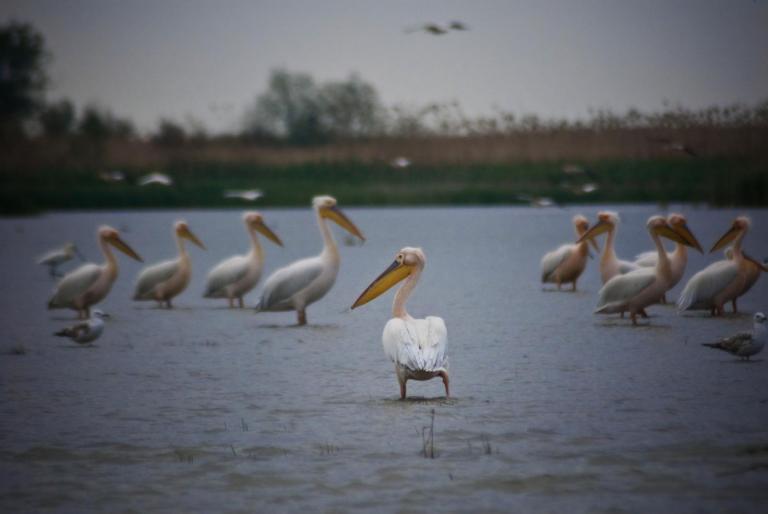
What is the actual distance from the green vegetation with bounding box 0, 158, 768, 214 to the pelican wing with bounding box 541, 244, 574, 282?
17608 millimetres

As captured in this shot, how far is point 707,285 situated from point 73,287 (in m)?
5.09

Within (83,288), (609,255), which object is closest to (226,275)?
(83,288)

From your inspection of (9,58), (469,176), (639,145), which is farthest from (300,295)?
(9,58)

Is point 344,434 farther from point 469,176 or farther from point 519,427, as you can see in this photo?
point 469,176

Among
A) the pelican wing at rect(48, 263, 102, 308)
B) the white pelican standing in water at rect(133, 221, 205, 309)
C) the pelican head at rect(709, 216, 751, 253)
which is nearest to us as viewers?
the pelican head at rect(709, 216, 751, 253)

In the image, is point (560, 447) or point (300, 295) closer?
point (560, 447)


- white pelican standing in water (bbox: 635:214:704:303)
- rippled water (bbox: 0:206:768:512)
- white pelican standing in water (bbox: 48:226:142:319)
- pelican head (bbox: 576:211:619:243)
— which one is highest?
pelican head (bbox: 576:211:619:243)

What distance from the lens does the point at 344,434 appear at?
20.4 ft

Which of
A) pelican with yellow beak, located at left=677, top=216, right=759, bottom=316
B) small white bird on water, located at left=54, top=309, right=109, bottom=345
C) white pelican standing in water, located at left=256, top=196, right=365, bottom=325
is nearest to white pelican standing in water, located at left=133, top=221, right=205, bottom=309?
white pelican standing in water, located at left=256, top=196, right=365, bottom=325

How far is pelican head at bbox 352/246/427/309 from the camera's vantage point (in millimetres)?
7648

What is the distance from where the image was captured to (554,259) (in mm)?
13500

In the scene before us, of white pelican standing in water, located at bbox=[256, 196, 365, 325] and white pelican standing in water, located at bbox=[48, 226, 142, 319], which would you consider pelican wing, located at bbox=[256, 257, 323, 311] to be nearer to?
white pelican standing in water, located at bbox=[256, 196, 365, 325]

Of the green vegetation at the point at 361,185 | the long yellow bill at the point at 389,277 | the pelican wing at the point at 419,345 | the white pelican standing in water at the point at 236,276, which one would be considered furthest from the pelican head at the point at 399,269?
Result: the green vegetation at the point at 361,185

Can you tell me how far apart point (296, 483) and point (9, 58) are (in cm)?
5037
